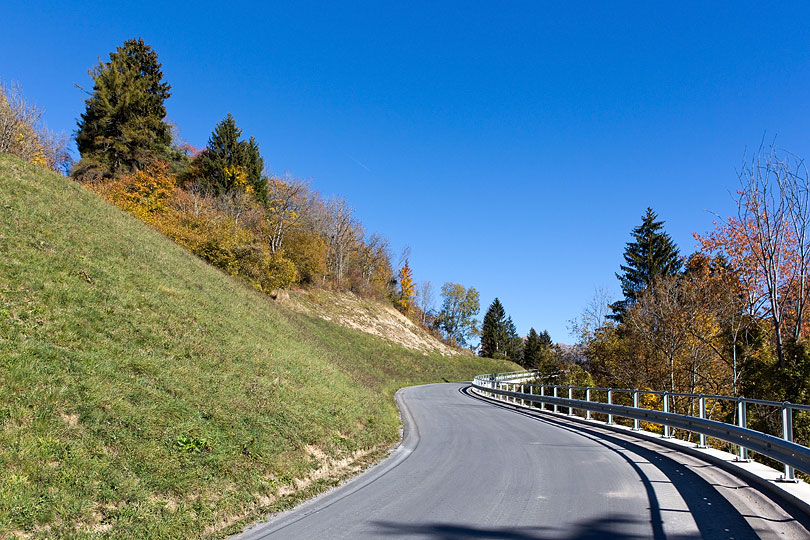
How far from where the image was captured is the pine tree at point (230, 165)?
48.5 metres

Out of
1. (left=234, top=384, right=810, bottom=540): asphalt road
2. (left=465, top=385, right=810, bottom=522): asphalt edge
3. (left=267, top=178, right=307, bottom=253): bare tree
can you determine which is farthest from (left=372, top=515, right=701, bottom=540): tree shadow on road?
(left=267, top=178, right=307, bottom=253): bare tree

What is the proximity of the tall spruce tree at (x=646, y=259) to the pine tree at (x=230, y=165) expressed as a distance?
37.0 meters

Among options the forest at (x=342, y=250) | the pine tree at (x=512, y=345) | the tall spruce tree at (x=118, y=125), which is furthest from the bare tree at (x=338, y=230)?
the pine tree at (x=512, y=345)

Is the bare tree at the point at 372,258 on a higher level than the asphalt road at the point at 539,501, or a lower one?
higher

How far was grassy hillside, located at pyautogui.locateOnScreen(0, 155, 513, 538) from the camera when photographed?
550cm

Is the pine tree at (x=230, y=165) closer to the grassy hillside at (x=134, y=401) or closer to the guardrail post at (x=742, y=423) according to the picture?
the grassy hillside at (x=134, y=401)

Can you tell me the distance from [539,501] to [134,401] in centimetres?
610

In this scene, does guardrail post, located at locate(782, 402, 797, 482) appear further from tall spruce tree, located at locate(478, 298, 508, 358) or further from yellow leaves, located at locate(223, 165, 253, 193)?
tall spruce tree, located at locate(478, 298, 508, 358)

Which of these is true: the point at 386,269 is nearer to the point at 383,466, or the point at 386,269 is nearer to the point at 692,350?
the point at 692,350

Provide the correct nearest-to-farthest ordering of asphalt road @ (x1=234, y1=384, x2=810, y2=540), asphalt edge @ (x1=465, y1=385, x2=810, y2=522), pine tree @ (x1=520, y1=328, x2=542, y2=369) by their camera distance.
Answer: asphalt road @ (x1=234, y1=384, x2=810, y2=540) < asphalt edge @ (x1=465, y1=385, x2=810, y2=522) < pine tree @ (x1=520, y1=328, x2=542, y2=369)

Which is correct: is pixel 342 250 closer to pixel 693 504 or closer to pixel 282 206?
pixel 282 206

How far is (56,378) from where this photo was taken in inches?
281

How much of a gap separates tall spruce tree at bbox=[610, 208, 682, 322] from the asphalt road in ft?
125

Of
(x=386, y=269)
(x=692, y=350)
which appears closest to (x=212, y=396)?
(x=692, y=350)
